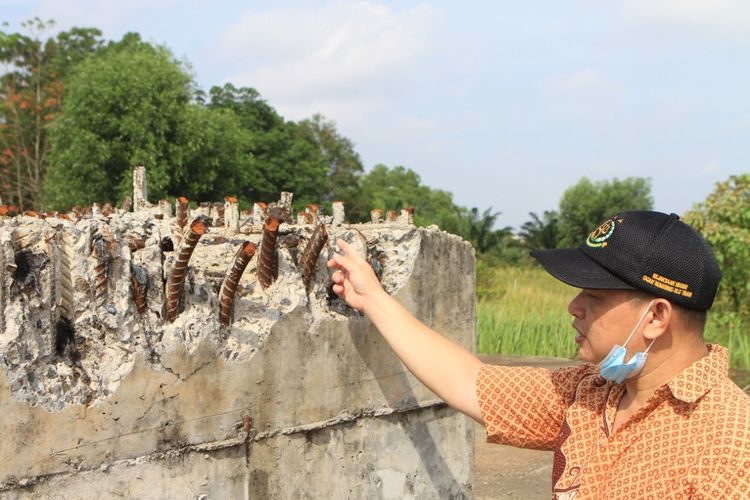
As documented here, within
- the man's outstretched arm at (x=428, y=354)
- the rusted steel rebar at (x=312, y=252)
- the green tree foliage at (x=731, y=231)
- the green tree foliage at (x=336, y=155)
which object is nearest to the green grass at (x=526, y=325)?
the green tree foliage at (x=731, y=231)

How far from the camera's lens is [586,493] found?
1.99 m

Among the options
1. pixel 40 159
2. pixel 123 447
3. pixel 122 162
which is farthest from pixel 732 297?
pixel 40 159

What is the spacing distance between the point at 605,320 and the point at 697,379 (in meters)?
0.25

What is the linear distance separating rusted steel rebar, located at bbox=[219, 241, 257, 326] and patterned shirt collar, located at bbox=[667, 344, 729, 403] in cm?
128

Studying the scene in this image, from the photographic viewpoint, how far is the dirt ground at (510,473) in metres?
5.34

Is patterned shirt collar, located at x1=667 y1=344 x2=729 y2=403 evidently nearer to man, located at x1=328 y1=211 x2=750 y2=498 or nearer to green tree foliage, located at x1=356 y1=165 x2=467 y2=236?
man, located at x1=328 y1=211 x2=750 y2=498

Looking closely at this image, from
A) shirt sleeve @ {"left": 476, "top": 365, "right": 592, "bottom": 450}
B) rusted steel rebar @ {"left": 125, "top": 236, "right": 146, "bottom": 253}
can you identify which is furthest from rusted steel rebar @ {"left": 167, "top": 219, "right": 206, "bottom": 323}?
shirt sleeve @ {"left": 476, "top": 365, "right": 592, "bottom": 450}

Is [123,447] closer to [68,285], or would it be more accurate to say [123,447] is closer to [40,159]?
[68,285]

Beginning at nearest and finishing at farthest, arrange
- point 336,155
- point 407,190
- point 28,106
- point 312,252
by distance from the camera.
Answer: point 312,252
point 28,106
point 336,155
point 407,190

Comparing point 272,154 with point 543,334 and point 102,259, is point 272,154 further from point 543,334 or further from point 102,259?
point 102,259

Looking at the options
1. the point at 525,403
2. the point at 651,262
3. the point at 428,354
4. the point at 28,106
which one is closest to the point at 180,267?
the point at 428,354

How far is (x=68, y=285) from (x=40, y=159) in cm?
2449

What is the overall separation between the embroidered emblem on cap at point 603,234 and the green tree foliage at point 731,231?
884cm

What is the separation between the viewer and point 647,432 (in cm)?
192
